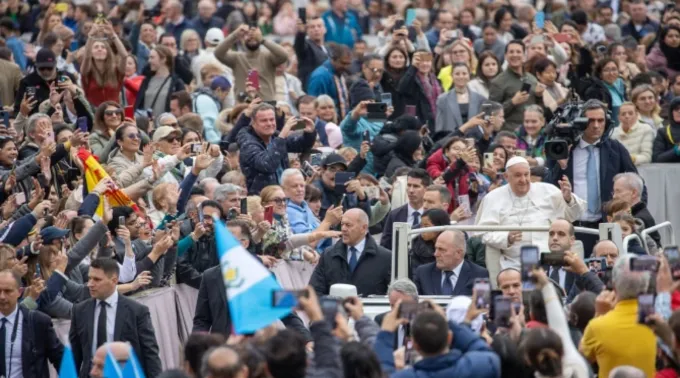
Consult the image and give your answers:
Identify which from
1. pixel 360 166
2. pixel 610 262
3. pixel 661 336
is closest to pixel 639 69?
pixel 360 166

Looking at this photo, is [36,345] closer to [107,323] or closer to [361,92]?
[107,323]

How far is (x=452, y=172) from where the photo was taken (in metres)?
17.6

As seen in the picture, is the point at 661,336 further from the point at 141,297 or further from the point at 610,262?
the point at 141,297

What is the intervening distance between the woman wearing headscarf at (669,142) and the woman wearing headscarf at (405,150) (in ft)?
8.81

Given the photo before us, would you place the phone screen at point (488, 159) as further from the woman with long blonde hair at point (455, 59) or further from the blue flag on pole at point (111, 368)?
the blue flag on pole at point (111, 368)

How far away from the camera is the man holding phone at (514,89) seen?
808 inches

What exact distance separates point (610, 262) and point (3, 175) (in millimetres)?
5426

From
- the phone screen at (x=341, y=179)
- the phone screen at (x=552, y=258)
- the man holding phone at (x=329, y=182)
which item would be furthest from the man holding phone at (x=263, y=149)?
the phone screen at (x=552, y=258)

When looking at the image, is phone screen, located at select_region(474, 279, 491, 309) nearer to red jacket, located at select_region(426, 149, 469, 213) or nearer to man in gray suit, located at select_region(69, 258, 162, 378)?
man in gray suit, located at select_region(69, 258, 162, 378)

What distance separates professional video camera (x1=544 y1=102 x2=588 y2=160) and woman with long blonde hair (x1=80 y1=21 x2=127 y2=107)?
5.20 meters

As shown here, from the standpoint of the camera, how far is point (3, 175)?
51.9 feet

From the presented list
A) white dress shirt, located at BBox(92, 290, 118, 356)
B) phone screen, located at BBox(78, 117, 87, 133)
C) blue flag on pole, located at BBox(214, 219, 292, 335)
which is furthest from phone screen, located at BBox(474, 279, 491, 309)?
phone screen, located at BBox(78, 117, 87, 133)

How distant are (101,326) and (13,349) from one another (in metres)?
0.64

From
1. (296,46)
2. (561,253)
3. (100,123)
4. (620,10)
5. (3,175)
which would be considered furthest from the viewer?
(620,10)
